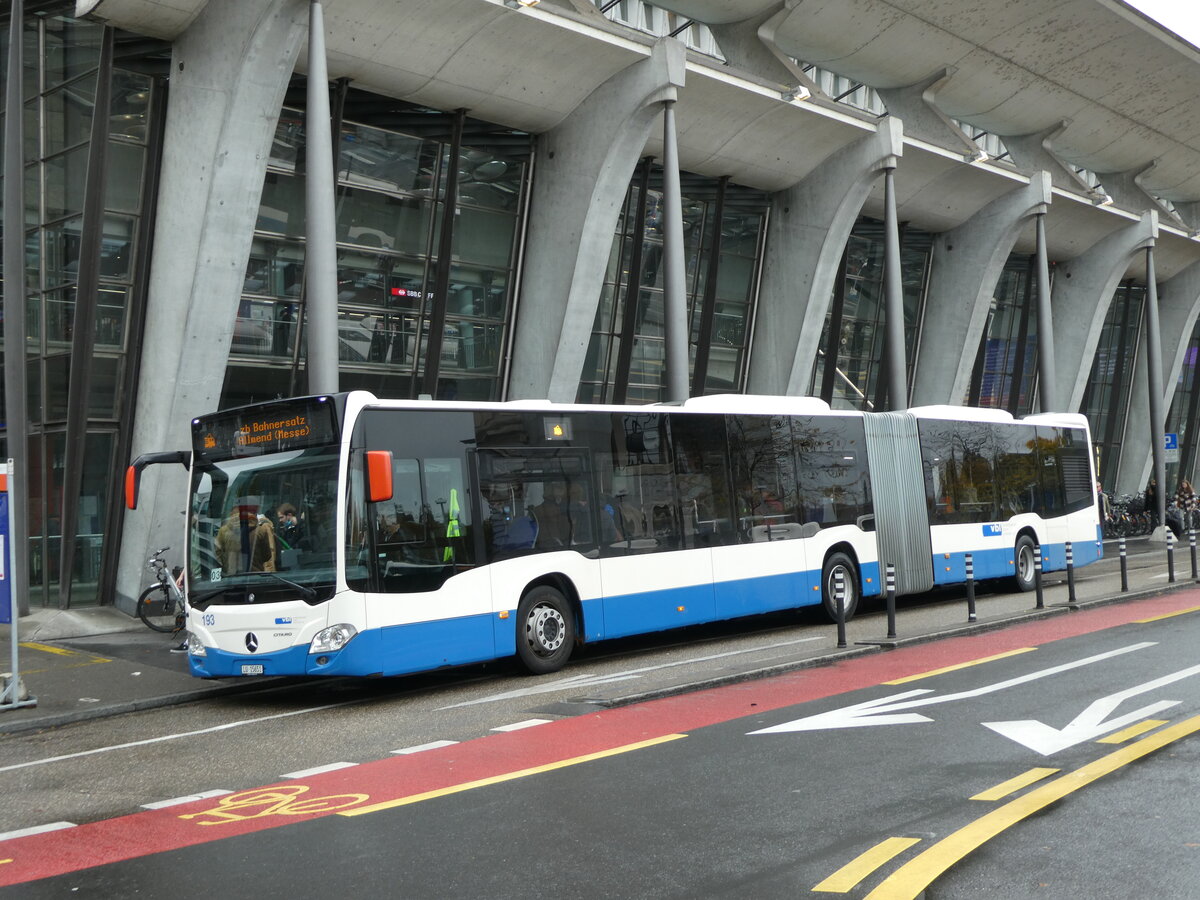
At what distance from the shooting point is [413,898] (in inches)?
199

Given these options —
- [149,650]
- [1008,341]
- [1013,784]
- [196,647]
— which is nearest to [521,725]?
[1013,784]

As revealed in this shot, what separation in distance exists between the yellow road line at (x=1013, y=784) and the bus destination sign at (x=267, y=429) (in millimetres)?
6922

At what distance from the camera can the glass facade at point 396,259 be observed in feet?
68.7

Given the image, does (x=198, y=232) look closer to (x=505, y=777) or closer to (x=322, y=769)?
(x=322, y=769)

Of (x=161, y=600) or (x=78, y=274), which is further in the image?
(x=78, y=274)

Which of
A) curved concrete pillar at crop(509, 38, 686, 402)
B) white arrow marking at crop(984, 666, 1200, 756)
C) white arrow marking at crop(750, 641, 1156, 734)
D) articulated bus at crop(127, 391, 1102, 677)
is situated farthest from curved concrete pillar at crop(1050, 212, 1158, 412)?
white arrow marking at crop(984, 666, 1200, 756)

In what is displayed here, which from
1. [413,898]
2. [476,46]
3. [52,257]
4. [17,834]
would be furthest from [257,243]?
[413,898]

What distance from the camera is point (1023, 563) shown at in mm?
20625

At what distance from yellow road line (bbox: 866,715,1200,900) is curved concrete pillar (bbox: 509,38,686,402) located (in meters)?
16.9

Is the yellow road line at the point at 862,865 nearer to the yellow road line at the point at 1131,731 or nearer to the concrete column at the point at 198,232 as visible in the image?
the yellow road line at the point at 1131,731

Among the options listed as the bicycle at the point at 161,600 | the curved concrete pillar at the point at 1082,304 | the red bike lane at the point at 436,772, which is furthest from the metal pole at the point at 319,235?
the curved concrete pillar at the point at 1082,304

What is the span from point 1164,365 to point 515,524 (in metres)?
41.1

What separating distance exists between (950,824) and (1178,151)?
40.6 m

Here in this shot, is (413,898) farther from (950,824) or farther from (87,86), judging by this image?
(87,86)
